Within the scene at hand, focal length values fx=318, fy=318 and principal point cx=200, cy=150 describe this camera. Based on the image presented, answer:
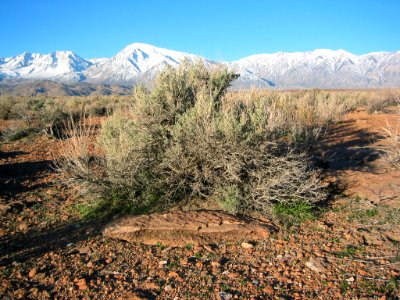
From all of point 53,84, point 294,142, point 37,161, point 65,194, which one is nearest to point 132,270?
point 65,194

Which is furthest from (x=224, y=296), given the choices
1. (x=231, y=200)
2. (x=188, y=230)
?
(x=231, y=200)

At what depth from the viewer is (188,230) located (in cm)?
407

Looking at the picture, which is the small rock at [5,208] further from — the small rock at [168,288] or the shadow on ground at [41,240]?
the small rock at [168,288]

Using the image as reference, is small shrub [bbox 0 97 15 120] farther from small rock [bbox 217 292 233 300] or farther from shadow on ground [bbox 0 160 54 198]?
small rock [bbox 217 292 233 300]

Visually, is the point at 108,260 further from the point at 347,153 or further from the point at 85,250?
the point at 347,153

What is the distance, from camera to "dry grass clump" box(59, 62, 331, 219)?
4.60m

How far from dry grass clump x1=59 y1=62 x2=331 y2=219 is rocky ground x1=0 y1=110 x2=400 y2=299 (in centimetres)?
59

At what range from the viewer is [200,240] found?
12.9 feet

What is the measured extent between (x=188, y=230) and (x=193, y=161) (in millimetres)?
1184

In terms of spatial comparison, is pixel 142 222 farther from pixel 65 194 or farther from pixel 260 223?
pixel 65 194

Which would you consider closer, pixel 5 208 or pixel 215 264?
pixel 215 264

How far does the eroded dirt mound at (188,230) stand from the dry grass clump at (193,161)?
375 mm

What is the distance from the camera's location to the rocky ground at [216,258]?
295cm

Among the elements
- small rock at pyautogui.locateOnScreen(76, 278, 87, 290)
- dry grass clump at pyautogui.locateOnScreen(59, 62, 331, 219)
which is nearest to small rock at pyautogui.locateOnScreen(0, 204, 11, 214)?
dry grass clump at pyautogui.locateOnScreen(59, 62, 331, 219)
